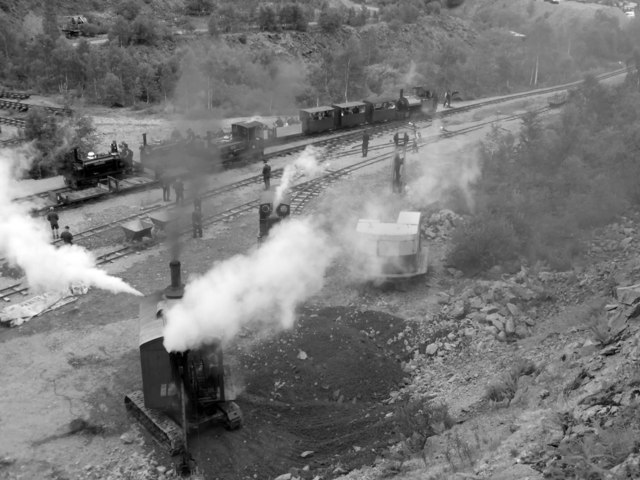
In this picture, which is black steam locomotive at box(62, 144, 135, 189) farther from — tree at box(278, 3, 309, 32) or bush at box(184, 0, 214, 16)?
bush at box(184, 0, 214, 16)

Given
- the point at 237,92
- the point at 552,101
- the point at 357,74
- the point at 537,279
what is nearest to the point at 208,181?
the point at 537,279

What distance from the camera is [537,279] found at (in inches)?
666

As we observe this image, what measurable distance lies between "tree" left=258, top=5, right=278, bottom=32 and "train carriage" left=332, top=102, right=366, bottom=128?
34107 millimetres

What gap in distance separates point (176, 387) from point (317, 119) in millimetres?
22637

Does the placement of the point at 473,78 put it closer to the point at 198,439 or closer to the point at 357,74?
the point at 357,74

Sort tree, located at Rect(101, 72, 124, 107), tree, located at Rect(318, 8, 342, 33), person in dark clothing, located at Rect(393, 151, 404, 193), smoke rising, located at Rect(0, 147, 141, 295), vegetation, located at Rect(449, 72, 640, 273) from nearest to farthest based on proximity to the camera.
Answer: smoke rising, located at Rect(0, 147, 141, 295)
vegetation, located at Rect(449, 72, 640, 273)
person in dark clothing, located at Rect(393, 151, 404, 193)
tree, located at Rect(101, 72, 124, 107)
tree, located at Rect(318, 8, 342, 33)

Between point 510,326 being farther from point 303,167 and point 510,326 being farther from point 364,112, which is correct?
point 364,112

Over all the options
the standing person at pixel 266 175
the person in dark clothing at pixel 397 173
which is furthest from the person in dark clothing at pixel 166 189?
the person in dark clothing at pixel 397 173

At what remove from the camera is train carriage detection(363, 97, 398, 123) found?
35.1 m

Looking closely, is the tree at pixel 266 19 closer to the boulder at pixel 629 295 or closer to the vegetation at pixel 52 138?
the vegetation at pixel 52 138

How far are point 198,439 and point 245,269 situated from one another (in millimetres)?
4645

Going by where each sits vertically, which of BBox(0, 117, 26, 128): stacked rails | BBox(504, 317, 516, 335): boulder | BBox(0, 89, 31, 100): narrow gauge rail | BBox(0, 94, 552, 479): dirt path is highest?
BBox(0, 89, 31, 100): narrow gauge rail

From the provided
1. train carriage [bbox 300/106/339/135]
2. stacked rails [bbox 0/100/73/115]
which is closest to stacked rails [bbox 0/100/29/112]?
stacked rails [bbox 0/100/73/115]

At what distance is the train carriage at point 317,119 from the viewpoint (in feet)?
106
